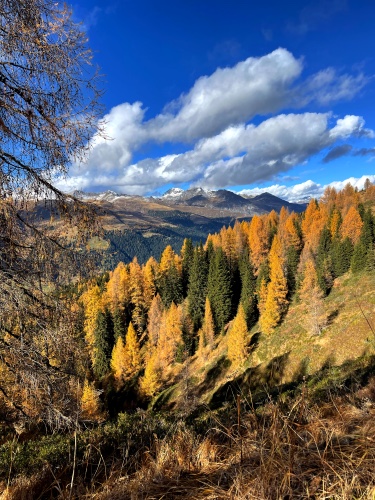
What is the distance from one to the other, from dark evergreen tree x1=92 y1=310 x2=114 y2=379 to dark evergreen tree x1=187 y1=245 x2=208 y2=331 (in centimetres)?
1641

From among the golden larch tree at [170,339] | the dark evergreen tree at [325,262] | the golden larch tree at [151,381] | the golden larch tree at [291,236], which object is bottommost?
the golden larch tree at [151,381]

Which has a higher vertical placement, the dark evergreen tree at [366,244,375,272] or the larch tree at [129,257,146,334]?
the dark evergreen tree at [366,244,375,272]

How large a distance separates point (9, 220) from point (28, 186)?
565 mm

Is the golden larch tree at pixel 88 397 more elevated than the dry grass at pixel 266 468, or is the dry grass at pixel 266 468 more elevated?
the dry grass at pixel 266 468

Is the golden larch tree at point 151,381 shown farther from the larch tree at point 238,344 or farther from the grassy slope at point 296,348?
the larch tree at point 238,344

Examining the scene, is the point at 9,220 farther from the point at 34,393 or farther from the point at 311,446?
the point at 311,446

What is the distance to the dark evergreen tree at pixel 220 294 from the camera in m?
55.7

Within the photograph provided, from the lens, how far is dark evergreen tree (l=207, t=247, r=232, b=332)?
55656mm

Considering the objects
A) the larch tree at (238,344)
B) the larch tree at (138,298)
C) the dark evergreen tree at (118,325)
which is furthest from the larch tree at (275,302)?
the dark evergreen tree at (118,325)

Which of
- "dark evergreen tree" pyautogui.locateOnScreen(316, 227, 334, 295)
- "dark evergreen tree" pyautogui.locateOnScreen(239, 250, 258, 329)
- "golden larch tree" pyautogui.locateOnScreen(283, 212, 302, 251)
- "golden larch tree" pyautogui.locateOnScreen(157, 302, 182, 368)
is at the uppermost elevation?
"golden larch tree" pyautogui.locateOnScreen(283, 212, 302, 251)

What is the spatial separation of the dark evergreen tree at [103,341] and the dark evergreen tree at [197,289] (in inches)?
646

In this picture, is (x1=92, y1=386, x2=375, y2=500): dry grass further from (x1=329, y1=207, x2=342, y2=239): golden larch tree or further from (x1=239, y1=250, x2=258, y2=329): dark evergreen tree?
(x1=329, y1=207, x2=342, y2=239): golden larch tree

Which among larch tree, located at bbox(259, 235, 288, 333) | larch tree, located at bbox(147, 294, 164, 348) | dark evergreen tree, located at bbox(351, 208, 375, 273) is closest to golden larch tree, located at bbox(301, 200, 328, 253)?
dark evergreen tree, located at bbox(351, 208, 375, 273)

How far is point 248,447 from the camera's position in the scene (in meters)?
2.45
